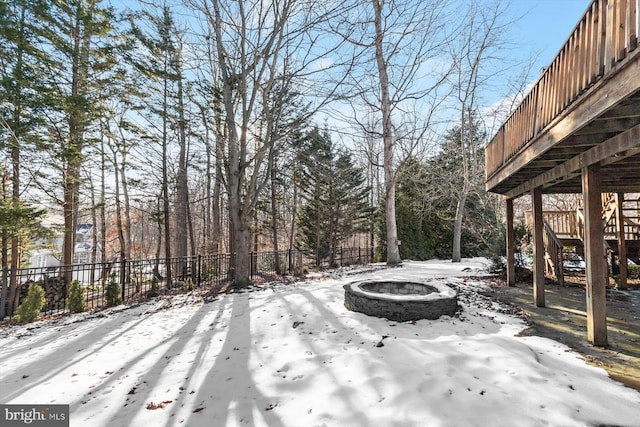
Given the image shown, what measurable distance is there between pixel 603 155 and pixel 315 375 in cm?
409

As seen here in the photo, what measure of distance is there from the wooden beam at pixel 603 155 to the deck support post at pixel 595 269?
18 cm

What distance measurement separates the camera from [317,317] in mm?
4617

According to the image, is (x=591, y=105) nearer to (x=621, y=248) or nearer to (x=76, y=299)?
(x=621, y=248)

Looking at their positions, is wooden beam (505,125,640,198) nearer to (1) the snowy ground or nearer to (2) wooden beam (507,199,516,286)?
(2) wooden beam (507,199,516,286)

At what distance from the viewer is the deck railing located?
7.32ft

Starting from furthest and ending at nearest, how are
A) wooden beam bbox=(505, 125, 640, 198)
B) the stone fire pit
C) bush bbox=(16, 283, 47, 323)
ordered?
bush bbox=(16, 283, 47, 323) → the stone fire pit → wooden beam bbox=(505, 125, 640, 198)

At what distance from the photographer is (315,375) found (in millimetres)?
2744

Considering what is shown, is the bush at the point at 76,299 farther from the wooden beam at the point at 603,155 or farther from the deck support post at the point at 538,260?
the wooden beam at the point at 603,155

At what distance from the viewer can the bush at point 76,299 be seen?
6.53 metres

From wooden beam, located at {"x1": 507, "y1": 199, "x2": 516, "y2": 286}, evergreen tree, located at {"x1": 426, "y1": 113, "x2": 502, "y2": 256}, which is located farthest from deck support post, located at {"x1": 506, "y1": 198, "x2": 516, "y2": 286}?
evergreen tree, located at {"x1": 426, "y1": 113, "x2": 502, "y2": 256}

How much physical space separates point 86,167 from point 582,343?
1356cm

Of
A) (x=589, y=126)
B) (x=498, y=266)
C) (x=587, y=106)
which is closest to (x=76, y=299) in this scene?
(x=587, y=106)

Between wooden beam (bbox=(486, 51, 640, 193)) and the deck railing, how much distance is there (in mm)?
72

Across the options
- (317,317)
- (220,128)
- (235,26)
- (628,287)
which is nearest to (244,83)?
(235,26)
